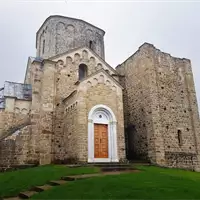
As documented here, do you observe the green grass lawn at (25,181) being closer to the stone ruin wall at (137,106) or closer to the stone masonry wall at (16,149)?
the stone masonry wall at (16,149)

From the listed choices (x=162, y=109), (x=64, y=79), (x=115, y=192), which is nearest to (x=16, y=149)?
(x=64, y=79)

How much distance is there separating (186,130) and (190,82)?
17.5 feet

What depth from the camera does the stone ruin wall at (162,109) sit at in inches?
808

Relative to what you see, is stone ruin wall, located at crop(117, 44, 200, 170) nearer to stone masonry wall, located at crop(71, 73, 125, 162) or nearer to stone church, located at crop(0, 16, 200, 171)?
stone church, located at crop(0, 16, 200, 171)

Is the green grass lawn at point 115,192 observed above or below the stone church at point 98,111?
below

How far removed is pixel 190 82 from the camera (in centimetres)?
2441

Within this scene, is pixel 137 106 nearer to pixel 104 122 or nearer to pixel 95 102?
pixel 104 122

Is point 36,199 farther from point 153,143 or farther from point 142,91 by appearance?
point 142,91

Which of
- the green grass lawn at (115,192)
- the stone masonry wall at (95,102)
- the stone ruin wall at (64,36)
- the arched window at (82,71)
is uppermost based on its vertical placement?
the stone ruin wall at (64,36)

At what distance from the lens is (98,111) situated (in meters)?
18.6

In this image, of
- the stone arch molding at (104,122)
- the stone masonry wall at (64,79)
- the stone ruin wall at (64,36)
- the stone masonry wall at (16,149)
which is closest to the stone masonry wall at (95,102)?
the stone arch molding at (104,122)

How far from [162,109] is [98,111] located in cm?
665

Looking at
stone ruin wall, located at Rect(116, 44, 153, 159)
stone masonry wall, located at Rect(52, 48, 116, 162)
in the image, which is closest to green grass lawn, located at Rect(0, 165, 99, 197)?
stone masonry wall, located at Rect(52, 48, 116, 162)

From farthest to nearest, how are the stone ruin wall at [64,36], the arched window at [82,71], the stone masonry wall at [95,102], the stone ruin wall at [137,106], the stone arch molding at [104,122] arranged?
the stone ruin wall at [64,36] → the arched window at [82,71] → the stone ruin wall at [137,106] → the stone arch molding at [104,122] → the stone masonry wall at [95,102]
